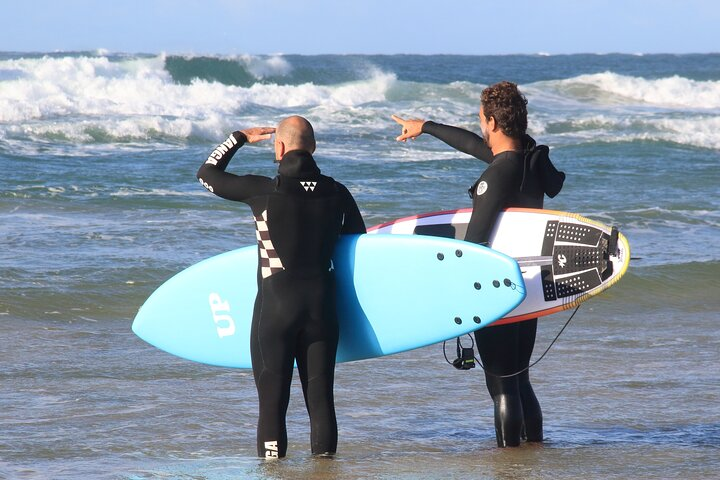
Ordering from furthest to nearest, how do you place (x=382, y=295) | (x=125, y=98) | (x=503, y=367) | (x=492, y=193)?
(x=125, y=98)
(x=382, y=295)
(x=503, y=367)
(x=492, y=193)

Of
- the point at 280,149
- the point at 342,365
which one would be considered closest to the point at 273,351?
the point at 280,149

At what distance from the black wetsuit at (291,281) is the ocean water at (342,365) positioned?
0.30 m

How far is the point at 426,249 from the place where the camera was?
13.0ft

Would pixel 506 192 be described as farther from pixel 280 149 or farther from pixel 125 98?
pixel 125 98

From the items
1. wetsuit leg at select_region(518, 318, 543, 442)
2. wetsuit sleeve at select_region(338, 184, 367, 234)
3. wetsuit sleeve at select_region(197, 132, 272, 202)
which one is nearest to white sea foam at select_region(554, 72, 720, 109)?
wetsuit leg at select_region(518, 318, 543, 442)

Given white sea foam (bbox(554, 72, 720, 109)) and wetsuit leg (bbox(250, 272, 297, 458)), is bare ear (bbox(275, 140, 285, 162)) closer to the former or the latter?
wetsuit leg (bbox(250, 272, 297, 458))

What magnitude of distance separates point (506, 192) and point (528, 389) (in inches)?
33.2

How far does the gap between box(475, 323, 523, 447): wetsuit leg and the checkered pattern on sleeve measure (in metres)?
0.84

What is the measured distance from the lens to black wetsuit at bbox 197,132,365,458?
347 cm

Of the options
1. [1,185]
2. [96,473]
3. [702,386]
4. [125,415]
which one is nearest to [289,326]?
[96,473]

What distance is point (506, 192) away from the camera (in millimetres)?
3623

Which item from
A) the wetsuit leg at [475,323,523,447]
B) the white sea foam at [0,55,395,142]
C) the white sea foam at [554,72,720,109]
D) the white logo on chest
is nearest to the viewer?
the white logo on chest

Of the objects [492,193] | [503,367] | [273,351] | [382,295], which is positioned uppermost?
[492,193]

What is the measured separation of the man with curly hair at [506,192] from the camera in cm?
363
